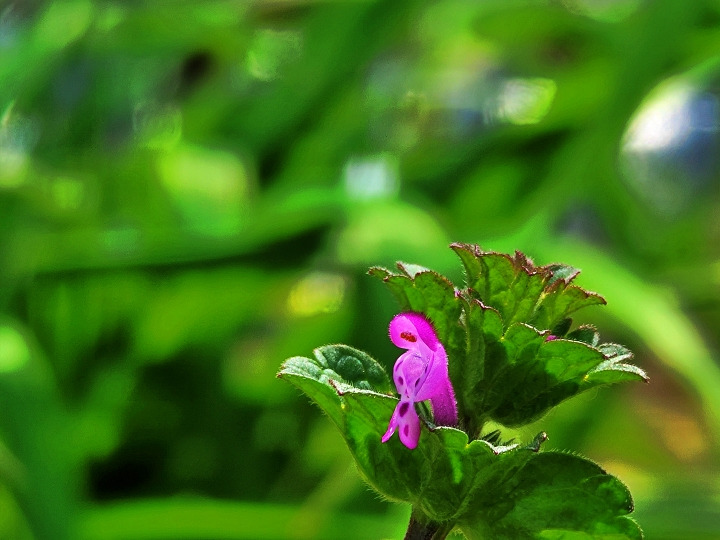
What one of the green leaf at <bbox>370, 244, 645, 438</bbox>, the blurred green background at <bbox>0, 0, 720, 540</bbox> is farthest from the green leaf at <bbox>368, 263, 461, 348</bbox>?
the blurred green background at <bbox>0, 0, 720, 540</bbox>

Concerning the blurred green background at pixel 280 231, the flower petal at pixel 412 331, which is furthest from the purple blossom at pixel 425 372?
the blurred green background at pixel 280 231

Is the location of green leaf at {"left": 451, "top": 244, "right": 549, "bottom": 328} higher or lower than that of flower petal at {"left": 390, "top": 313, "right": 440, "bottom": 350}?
higher

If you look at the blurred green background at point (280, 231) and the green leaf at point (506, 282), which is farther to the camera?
the blurred green background at point (280, 231)

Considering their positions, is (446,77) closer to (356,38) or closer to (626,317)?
(356,38)

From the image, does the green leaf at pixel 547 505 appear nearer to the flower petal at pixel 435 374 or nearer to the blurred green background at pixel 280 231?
the flower petal at pixel 435 374

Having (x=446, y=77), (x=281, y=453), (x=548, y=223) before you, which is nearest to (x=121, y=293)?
(x=281, y=453)

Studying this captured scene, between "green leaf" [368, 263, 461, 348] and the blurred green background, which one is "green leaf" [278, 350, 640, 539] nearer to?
"green leaf" [368, 263, 461, 348]
